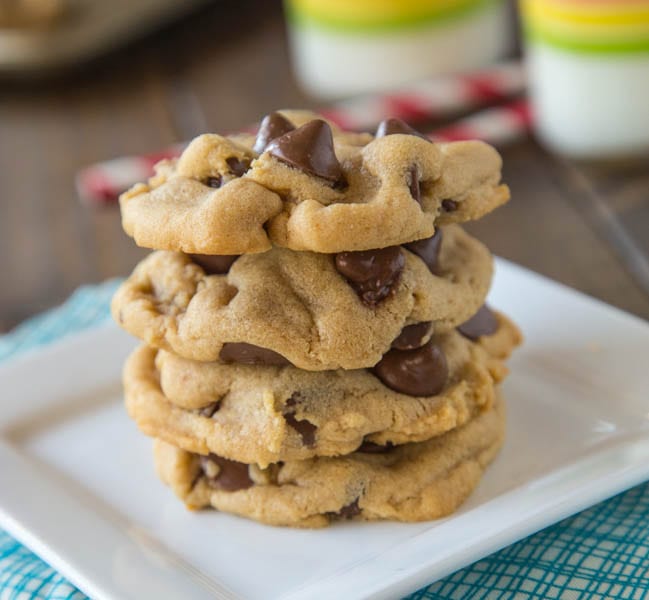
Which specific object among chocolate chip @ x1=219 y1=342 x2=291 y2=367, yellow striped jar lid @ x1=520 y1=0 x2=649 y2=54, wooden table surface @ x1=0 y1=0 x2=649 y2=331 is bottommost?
wooden table surface @ x1=0 y1=0 x2=649 y2=331

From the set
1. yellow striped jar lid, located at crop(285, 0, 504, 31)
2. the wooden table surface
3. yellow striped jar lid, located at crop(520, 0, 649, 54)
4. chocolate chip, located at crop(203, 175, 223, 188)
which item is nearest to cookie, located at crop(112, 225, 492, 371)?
chocolate chip, located at crop(203, 175, 223, 188)

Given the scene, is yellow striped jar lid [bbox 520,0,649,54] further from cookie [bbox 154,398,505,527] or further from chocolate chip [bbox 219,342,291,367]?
chocolate chip [bbox 219,342,291,367]

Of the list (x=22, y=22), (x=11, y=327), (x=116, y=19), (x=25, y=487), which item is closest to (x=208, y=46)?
(x=116, y=19)

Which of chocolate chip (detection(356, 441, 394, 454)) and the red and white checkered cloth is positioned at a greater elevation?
chocolate chip (detection(356, 441, 394, 454))

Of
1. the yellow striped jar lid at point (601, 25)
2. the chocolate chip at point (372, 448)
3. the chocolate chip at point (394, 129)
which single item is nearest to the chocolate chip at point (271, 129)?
the chocolate chip at point (394, 129)

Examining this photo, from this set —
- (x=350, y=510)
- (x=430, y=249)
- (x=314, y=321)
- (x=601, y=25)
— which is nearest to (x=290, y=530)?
(x=350, y=510)

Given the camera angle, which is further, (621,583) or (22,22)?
(22,22)

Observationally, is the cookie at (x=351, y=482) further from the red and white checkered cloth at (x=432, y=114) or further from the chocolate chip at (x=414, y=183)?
the red and white checkered cloth at (x=432, y=114)

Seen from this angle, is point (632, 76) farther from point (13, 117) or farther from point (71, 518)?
point (13, 117)
